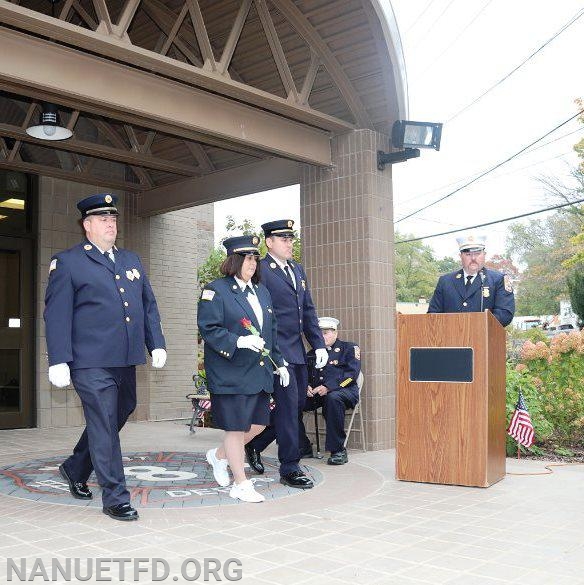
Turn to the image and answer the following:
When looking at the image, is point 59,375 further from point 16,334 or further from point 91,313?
point 16,334

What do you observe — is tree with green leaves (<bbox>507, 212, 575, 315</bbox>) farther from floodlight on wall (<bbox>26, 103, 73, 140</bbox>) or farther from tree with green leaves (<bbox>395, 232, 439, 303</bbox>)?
floodlight on wall (<bbox>26, 103, 73, 140</bbox>)

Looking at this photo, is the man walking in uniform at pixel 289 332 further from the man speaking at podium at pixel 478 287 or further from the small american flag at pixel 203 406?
the small american flag at pixel 203 406

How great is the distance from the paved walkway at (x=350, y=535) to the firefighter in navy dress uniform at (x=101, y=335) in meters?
0.40

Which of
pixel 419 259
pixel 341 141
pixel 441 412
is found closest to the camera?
pixel 441 412

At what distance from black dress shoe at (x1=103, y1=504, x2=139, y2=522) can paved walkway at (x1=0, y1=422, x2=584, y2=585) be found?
48 millimetres

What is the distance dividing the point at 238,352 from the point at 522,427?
2815 millimetres

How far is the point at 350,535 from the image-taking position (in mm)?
3773

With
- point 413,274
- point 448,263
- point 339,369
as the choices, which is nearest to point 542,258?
point 413,274

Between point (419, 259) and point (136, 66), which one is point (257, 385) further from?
point (419, 259)

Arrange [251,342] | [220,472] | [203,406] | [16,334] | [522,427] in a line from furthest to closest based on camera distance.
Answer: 1. [16,334]
2. [203,406]
3. [522,427]
4. [220,472]
5. [251,342]

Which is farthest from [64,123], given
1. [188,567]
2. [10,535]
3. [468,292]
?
[188,567]

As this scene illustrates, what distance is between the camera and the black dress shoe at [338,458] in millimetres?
6082

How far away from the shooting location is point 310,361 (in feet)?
21.8

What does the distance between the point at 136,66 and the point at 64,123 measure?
3.42 metres
